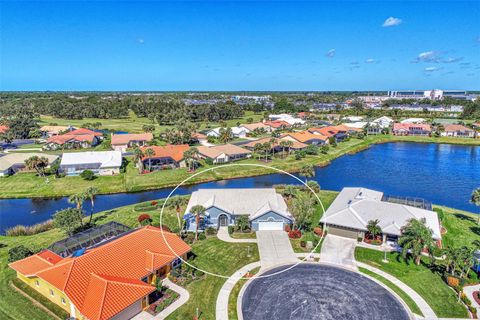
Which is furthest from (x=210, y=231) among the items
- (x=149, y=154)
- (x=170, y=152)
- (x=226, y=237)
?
(x=170, y=152)

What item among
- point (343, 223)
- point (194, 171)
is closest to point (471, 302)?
point (343, 223)

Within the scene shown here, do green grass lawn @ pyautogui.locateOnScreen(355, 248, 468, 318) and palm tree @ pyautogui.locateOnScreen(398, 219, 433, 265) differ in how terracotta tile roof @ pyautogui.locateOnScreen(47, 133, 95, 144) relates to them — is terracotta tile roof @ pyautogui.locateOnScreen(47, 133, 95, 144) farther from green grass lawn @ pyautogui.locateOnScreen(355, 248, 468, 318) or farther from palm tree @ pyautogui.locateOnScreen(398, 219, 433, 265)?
palm tree @ pyautogui.locateOnScreen(398, 219, 433, 265)

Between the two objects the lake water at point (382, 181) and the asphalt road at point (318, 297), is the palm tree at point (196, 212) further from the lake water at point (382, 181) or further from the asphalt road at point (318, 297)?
the lake water at point (382, 181)

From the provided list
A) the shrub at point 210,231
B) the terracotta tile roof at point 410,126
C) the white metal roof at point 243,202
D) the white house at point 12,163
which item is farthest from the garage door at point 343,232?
the terracotta tile roof at point 410,126

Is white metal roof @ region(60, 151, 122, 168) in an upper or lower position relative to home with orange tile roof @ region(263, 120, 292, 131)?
lower

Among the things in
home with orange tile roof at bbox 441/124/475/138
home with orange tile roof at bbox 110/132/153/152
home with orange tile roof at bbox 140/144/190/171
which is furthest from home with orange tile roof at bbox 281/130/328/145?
home with orange tile roof at bbox 441/124/475/138

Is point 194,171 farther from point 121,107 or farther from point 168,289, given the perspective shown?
point 121,107
